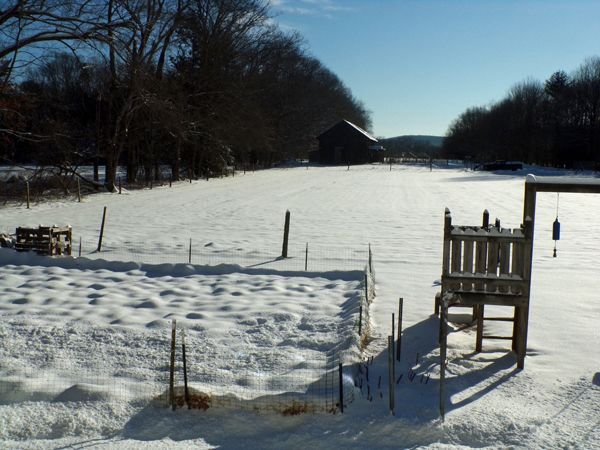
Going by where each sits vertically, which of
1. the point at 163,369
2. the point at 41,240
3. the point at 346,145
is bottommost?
the point at 163,369

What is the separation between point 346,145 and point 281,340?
7308 centimetres

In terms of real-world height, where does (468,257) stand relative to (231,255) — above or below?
above

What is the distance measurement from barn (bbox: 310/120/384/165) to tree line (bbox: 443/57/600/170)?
22187mm

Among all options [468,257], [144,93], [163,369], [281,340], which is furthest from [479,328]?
[144,93]

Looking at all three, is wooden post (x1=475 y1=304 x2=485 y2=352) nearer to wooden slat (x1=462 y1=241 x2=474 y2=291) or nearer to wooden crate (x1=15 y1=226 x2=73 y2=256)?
wooden slat (x1=462 y1=241 x2=474 y2=291)

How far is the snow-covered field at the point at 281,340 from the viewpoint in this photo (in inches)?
228

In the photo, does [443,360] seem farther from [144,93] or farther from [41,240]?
[144,93]

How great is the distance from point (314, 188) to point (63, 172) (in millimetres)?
15214

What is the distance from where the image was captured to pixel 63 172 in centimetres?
3275

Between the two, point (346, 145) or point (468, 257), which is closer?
point (468, 257)

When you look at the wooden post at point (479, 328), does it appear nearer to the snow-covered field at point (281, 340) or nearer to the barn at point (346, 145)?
the snow-covered field at point (281, 340)

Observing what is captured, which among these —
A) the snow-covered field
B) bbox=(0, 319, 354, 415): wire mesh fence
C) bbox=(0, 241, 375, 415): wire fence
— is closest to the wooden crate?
the snow-covered field

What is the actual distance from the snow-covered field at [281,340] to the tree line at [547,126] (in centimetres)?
5915

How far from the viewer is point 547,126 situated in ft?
274
